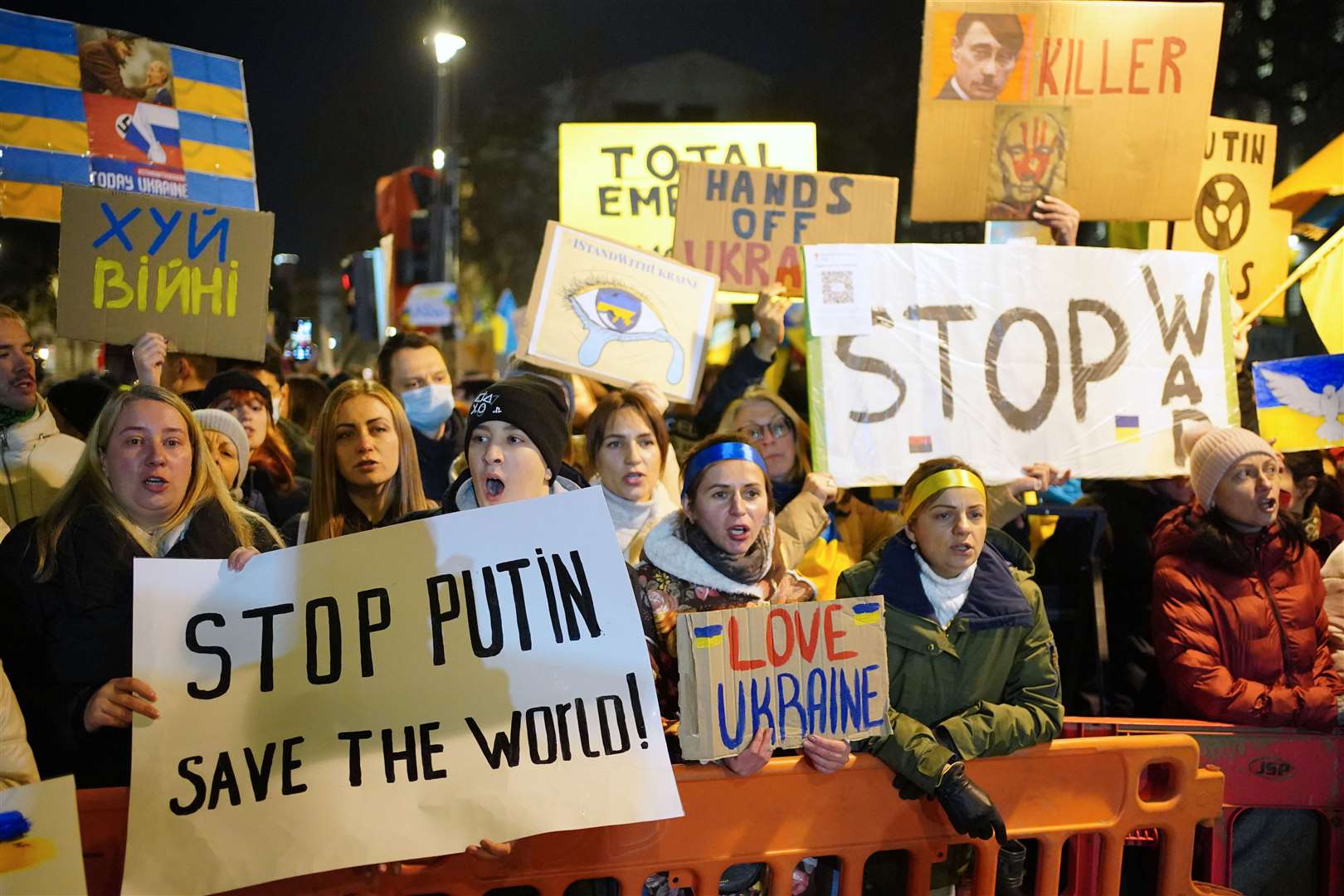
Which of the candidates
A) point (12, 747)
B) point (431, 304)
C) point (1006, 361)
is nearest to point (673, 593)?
point (12, 747)

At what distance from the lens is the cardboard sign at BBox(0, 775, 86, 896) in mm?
2541

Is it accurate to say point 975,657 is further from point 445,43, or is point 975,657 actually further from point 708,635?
point 445,43

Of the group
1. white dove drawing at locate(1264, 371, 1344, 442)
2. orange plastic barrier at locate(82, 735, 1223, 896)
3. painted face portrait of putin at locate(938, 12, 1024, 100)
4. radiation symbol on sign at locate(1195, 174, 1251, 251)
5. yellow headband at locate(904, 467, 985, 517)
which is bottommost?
orange plastic barrier at locate(82, 735, 1223, 896)

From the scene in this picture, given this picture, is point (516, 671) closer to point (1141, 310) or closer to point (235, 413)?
point (235, 413)

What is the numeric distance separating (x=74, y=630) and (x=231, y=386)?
214cm

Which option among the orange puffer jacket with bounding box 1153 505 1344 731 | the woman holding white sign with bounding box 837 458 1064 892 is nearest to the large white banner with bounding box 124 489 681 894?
the woman holding white sign with bounding box 837 458 1064 892

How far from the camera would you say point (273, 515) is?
16.8ft

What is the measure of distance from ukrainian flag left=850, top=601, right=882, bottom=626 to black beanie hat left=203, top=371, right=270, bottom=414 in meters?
3.10

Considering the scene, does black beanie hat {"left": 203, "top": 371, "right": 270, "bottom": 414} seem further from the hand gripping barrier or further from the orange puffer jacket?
the orange puffer jacket

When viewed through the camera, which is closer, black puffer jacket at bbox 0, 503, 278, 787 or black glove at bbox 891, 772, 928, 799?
black puffer jacket at bbox 0, 503, 278, 787

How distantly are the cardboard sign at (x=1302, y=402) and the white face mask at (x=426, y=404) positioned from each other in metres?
3.48

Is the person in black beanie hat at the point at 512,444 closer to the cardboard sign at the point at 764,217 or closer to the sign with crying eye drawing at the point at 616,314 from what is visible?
the sign with crying eye drawing at the point at 616,314

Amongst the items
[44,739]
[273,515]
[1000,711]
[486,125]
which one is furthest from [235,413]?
[486,125]

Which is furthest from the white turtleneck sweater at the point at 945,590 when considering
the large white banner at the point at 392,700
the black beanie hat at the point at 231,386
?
the black beanie hat at the point at 231,386
